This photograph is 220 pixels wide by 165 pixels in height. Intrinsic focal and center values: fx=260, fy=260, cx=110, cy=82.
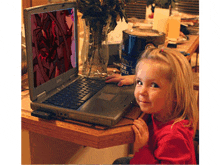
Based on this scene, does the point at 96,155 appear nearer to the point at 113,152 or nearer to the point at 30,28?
the point at 113,152

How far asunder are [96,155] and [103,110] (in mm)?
797

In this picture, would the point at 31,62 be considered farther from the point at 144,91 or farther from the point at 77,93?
the point at 144,91

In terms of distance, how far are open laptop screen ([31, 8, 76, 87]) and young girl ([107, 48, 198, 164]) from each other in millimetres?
339

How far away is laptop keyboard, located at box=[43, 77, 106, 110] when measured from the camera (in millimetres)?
919

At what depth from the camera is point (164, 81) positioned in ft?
2.79

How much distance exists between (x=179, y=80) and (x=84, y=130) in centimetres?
35

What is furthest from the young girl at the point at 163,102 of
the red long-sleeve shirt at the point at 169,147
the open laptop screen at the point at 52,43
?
the open laptop screen at the point at 52,43

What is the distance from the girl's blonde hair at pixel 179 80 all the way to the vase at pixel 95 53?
39 cm

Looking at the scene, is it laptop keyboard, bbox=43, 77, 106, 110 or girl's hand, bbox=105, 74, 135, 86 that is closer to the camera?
laptop keyboard, bbox=43, 77, 106, 110

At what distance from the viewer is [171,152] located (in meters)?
0.77

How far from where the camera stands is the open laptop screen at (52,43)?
0.89 m

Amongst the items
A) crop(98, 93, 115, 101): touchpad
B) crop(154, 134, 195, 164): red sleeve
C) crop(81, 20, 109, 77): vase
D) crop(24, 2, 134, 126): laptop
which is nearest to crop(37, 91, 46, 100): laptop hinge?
crop(24, 2, 134, 126): laptop

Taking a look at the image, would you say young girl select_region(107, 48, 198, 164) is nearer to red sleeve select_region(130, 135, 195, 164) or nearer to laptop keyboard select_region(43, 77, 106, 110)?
red sleeve select_region(130, 135, 195, 164)

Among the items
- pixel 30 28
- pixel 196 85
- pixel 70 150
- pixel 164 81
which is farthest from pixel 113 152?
pixel 30 28
